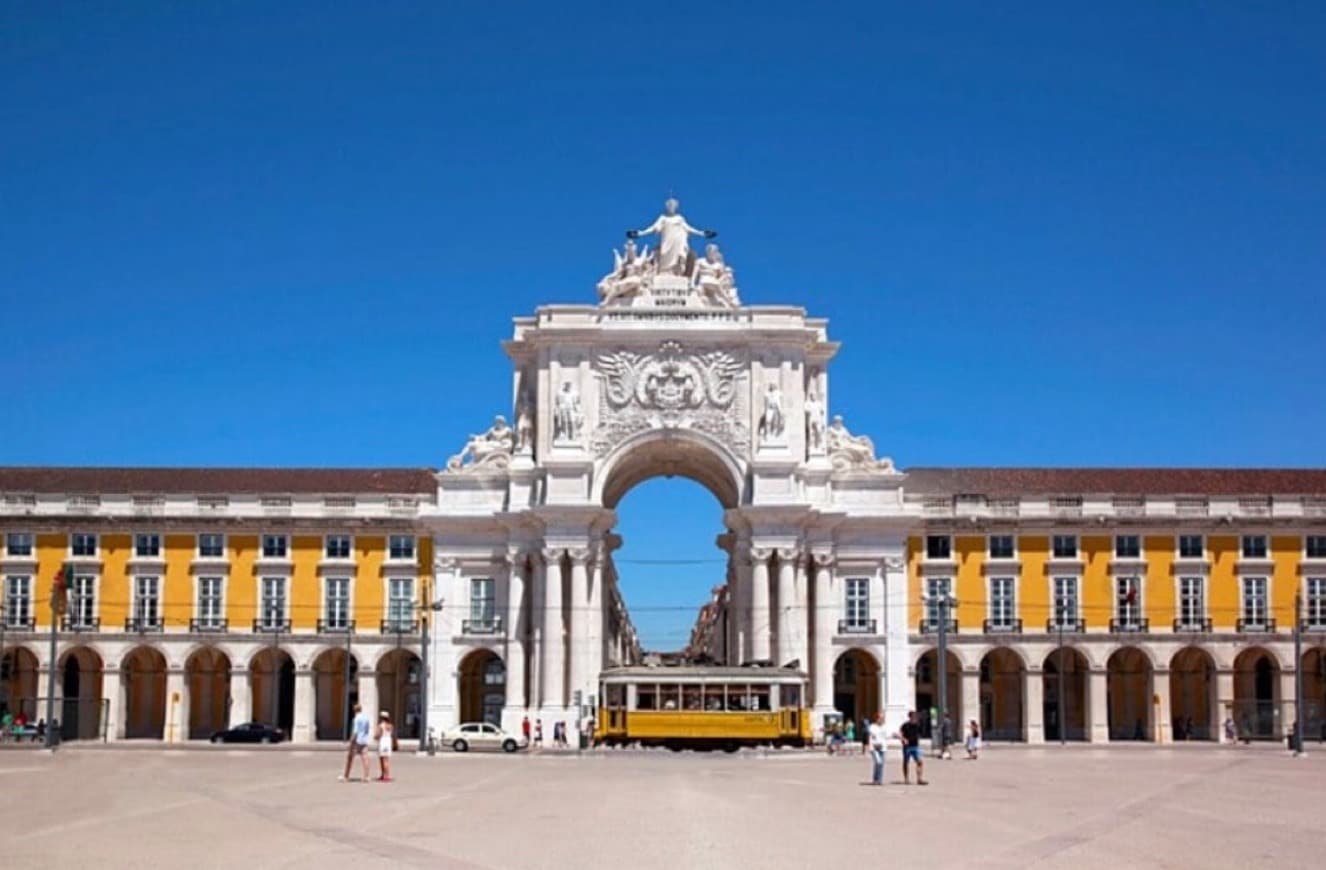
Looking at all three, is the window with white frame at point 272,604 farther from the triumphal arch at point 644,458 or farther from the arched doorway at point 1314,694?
the arched doorway at point 1314,694

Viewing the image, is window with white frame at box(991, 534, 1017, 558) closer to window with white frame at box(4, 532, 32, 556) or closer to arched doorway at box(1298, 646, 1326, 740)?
arched doorway at box(1298, 646, 1326, 740)

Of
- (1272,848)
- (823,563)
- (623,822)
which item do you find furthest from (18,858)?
(823,563)

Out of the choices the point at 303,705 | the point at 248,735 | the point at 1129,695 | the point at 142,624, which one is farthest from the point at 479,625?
the point at 1129,695

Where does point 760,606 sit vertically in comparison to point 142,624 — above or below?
above

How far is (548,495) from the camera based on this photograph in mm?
85312

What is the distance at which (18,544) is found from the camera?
89188 millimetres

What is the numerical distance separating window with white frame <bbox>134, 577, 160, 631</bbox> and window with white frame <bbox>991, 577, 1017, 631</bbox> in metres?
40.6

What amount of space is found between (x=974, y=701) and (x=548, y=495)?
2252 cm

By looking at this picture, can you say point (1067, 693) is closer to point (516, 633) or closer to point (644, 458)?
point (644, 458)

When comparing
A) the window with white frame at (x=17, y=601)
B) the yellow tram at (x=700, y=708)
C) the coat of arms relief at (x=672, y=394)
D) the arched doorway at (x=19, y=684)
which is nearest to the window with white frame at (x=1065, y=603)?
the coat of arms relief at (x=672, y=394)

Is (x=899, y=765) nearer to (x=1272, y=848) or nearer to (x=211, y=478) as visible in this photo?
(x=1272, y=848)

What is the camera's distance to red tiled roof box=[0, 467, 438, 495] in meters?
93.5

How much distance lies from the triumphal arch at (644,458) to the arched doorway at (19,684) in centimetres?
1953

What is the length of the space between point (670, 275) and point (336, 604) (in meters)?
23.0
